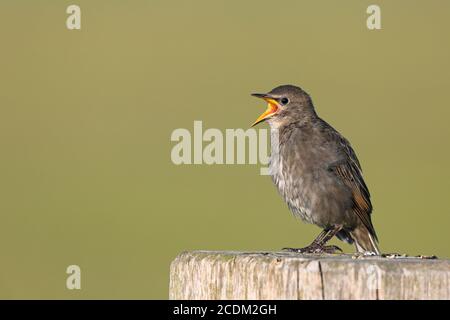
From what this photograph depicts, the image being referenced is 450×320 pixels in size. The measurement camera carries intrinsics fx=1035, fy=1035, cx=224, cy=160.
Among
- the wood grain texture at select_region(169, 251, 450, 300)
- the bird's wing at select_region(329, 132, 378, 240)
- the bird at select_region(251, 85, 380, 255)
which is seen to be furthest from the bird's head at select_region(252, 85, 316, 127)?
the wood grain texture at select_region(169, 251, 450, 300)

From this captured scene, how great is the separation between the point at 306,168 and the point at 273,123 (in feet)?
2.92

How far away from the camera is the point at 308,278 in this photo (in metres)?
5.41

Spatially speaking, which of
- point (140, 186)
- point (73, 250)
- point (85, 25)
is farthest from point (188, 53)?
point (73, 250)

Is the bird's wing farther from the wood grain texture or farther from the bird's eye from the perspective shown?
the wood grain texture

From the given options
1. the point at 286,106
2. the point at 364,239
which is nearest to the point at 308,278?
the point at 364,239

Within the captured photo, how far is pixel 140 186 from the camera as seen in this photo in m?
17.3

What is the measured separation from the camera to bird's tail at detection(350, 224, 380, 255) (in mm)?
9547

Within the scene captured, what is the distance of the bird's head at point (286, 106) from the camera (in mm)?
10055

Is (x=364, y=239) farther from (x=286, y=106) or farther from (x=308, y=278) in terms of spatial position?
(x=308, y=278)

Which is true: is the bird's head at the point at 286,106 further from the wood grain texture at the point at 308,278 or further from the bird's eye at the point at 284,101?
the wood grain texture at the point at 308,278

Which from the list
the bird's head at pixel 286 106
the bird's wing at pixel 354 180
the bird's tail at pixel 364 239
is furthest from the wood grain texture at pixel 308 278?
the bird's head at pixel 286 106

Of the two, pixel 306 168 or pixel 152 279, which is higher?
pixel 306 168

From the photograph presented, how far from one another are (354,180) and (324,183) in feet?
1.03
